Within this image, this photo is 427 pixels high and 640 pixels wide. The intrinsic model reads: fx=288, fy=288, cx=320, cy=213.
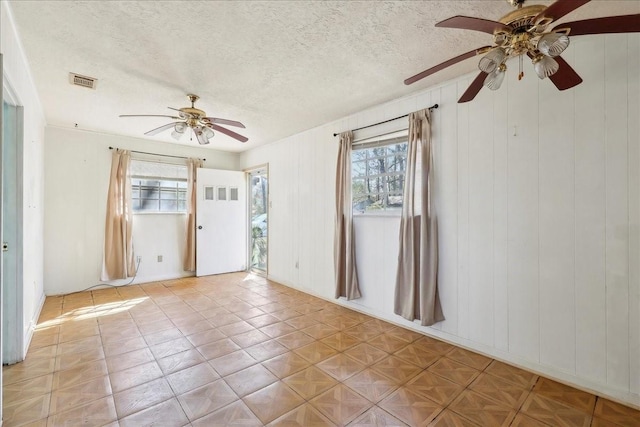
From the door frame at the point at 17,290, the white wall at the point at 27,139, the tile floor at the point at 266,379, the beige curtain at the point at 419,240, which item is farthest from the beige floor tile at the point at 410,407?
the white wall at the point at 27,139

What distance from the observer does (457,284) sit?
2.79 metres

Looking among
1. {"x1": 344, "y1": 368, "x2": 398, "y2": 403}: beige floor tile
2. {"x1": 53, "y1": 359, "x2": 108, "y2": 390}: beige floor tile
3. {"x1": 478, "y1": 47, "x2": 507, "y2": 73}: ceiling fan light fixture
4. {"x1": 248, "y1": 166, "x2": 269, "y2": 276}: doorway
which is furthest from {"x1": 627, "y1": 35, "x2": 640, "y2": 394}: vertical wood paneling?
{"x1": 248, "y1": 166, "x2": 269, "y2": 276}: doorway

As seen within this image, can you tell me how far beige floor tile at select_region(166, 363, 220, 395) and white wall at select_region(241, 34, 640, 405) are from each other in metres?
2.04

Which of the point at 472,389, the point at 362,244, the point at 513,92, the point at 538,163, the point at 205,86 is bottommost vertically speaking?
the point at 472,389

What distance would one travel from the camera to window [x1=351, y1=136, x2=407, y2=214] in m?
3.30

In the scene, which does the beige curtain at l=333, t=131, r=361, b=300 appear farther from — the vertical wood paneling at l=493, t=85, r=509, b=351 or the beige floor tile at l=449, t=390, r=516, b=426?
the beige floor tile at l=449, t=390, r=516, b=426

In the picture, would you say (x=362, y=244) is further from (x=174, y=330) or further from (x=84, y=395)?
(x=84, y=395)

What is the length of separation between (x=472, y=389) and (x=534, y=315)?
817 millimetres

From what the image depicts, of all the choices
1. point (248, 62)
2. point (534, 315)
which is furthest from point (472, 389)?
point (248, 62)

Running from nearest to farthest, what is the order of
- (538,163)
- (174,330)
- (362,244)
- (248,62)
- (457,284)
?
(538,163), (248,62), (457,284), (174,330), (362,244)

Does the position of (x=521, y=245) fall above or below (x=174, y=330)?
above

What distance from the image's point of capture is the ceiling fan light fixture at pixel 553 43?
1390mm

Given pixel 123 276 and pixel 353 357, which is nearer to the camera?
pixel 353 357

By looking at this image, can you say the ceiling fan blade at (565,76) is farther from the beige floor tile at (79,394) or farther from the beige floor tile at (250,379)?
the beige floor tile at (79,394)
